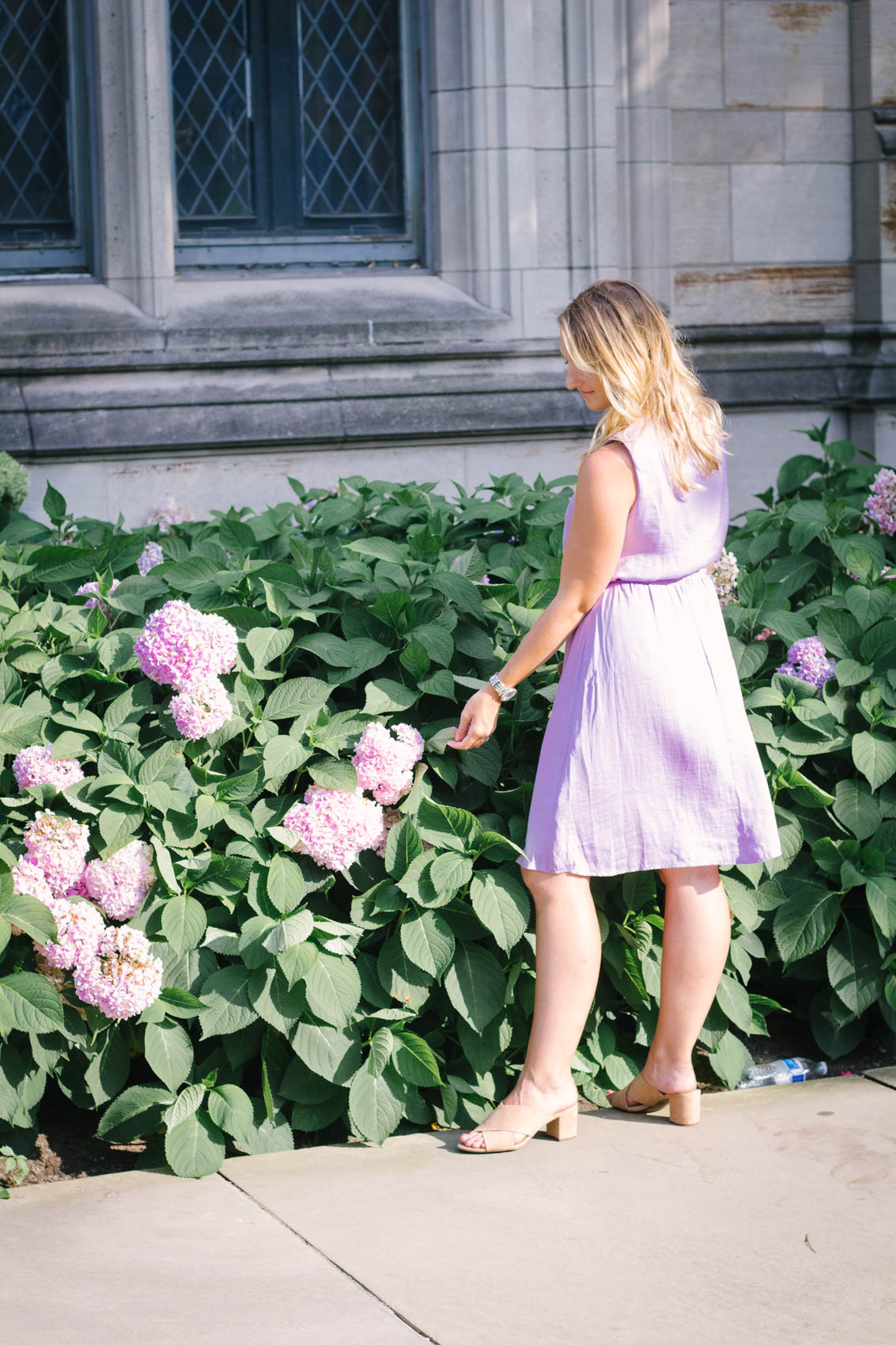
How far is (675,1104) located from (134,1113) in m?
1.17

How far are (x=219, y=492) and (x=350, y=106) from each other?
1.94 meters

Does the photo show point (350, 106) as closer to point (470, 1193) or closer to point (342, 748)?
point (342, 748)

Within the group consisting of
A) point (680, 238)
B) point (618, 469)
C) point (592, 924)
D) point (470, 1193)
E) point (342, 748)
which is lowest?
point (470, 1193)

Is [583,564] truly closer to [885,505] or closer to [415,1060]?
[415,1060]

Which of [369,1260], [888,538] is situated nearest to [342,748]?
[369,1260]

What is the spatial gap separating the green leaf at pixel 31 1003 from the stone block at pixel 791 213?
5.42m

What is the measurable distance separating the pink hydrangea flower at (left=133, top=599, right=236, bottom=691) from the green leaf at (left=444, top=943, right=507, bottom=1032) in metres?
0.83

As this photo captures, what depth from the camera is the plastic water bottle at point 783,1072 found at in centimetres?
389

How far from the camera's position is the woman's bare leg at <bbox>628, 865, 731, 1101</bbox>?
3467mm

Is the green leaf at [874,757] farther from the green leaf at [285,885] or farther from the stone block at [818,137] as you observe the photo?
the stone block at [818,137]

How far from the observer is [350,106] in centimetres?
728

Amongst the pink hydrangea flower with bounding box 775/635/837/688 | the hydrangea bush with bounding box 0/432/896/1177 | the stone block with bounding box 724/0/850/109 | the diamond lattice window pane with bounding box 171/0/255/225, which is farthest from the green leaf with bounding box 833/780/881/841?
the stone block with bounding box 724/0/850/109

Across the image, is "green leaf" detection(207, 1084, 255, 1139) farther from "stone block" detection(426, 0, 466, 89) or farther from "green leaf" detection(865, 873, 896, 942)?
"stone block" detection(426, 0, 466, 89)

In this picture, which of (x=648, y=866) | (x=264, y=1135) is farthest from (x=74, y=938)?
(x=648, y=866)
